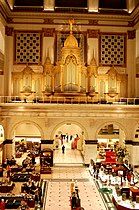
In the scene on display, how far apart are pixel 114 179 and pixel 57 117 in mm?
6645

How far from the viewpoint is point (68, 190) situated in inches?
Answer: 914

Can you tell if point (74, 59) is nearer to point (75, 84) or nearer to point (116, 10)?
point (75, 84)

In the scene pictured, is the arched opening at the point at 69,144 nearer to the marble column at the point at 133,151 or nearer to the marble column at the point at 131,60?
the marble column at the point at 133,151

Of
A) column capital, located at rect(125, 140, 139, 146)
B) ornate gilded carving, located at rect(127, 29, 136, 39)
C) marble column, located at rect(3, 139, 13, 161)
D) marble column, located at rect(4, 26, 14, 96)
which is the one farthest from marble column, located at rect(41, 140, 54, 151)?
ornate gilded carving, located at rect(127, 29, 136, 39)

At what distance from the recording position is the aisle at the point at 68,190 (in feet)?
66.8

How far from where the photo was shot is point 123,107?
2897 cm

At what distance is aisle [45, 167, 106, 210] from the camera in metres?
20.4

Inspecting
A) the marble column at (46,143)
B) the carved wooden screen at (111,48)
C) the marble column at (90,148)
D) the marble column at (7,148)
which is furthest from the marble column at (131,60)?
the marble column at (7,148)

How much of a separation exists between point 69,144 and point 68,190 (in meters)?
19.3

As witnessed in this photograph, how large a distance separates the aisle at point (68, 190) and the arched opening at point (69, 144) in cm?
313

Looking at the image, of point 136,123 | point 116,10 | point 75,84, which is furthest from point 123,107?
point 116,10

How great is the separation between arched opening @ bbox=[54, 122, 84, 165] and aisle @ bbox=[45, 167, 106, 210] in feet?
10.3

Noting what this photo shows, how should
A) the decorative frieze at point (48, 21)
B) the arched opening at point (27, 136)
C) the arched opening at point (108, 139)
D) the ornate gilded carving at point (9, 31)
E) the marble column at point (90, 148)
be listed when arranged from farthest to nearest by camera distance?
the arched opening at point (27, 136)
the arched opening at point (108, 139)
the decorative frieze at point (48, 21)
the ornate gilded carving at point (9, 31)
the marble column at point (90, 148)

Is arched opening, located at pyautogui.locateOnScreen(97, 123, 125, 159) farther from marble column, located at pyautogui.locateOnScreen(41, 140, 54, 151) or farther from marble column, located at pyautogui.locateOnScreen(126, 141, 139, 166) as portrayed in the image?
marble column, located at pyautogui.locateOnScreen(41, 140, 54, 151)
